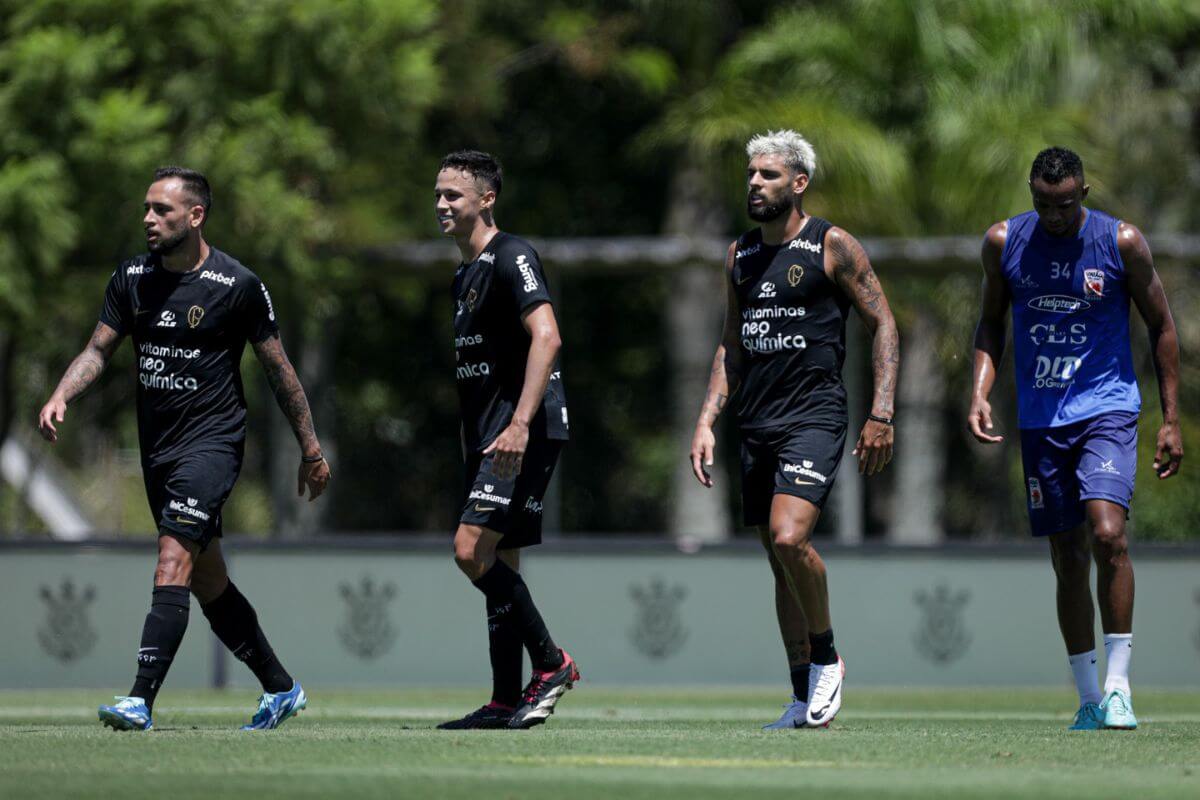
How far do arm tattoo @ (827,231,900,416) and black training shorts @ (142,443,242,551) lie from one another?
2.62 metres

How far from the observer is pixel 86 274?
1862 centimetres

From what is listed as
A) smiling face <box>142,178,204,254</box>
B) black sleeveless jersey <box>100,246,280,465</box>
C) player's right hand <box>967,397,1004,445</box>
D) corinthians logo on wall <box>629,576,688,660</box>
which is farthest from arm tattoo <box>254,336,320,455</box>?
corinthians logo on wall <box>629,576,688,660</box>

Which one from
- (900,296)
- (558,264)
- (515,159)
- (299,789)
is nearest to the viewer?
(299,789)

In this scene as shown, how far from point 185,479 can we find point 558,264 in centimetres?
925

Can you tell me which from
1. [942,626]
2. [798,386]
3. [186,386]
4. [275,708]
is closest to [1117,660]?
[798,386]

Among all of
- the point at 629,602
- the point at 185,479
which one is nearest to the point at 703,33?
the point at 629,602

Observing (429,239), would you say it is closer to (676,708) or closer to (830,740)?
(676,708)

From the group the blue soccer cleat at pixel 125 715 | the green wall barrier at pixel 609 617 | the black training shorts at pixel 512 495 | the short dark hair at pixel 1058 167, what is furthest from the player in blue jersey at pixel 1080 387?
the green wall barrier at pixel 609 617

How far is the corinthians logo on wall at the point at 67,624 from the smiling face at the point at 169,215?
7.96 meters

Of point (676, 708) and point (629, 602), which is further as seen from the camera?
point (629, 602)

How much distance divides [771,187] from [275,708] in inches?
119

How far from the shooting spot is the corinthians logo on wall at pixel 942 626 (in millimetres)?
16734

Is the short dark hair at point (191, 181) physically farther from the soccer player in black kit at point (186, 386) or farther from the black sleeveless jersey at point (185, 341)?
the black sleeveless jersey at point (185, 341)

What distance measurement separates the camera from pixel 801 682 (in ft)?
29.7
